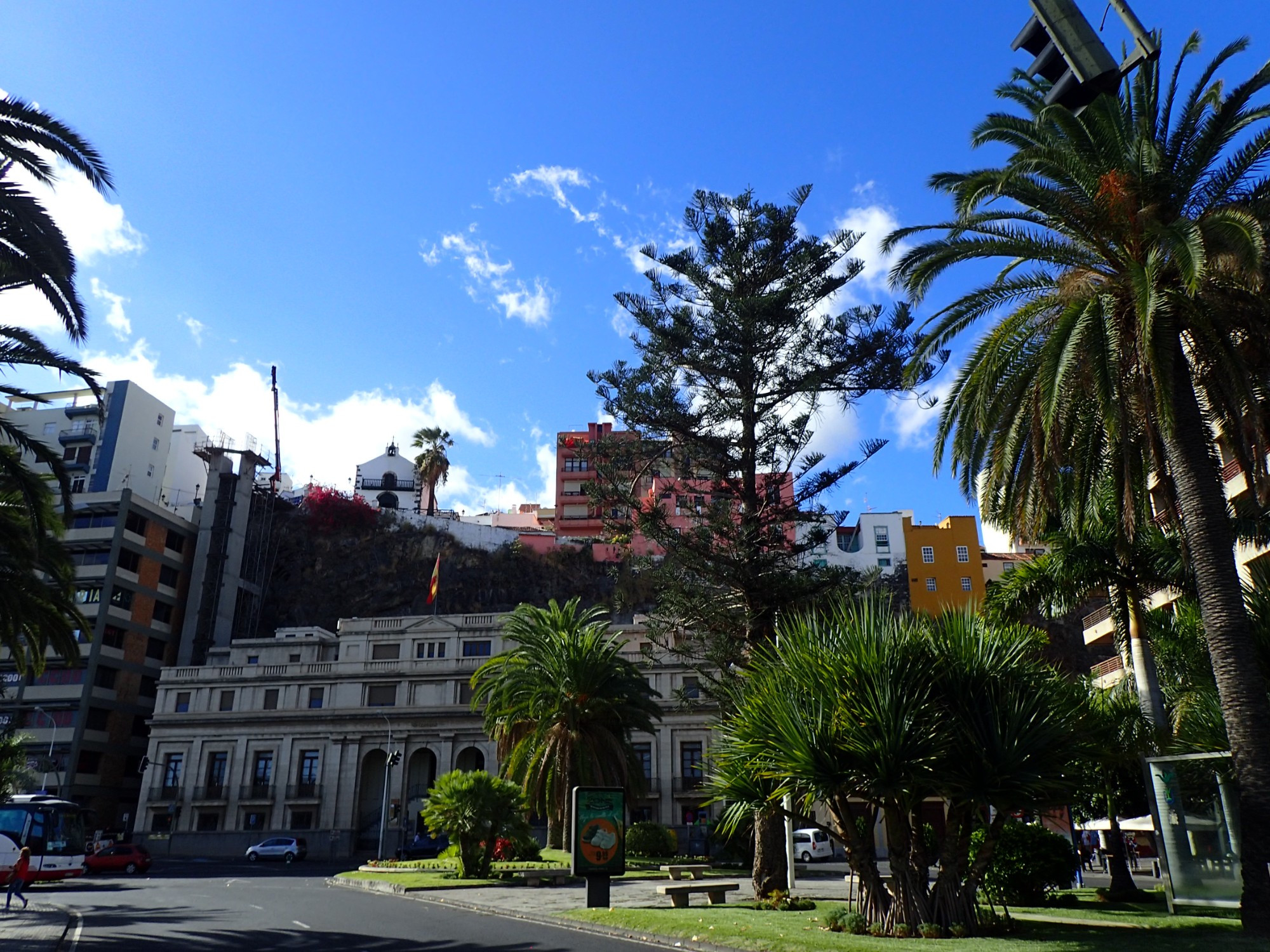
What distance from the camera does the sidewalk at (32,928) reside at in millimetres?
14125

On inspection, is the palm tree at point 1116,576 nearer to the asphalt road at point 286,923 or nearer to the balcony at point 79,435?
the asphalt road at point 286,923

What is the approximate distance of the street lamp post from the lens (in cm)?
5959

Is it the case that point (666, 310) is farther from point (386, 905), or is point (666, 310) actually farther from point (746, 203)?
point (386, 905)

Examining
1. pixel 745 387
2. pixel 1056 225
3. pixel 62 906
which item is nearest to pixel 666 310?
pixel 745 387

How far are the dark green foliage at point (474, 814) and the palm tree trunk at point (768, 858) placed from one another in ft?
31.8

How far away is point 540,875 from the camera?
95.9ft

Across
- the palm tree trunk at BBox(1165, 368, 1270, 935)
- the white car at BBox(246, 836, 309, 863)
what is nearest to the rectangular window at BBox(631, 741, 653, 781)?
the white car at BBox(246, 836, 309, 863)

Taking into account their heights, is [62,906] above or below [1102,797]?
below

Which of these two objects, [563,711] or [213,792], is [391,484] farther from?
[563,711]

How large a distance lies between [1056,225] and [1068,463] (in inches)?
178

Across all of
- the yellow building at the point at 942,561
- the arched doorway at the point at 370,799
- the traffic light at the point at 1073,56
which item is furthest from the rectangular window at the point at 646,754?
the traffic light at the point at 1073,56

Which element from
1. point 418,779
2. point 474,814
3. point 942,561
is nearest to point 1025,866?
point 474,814

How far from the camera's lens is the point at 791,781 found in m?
14.9

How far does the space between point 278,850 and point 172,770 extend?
1296cm
